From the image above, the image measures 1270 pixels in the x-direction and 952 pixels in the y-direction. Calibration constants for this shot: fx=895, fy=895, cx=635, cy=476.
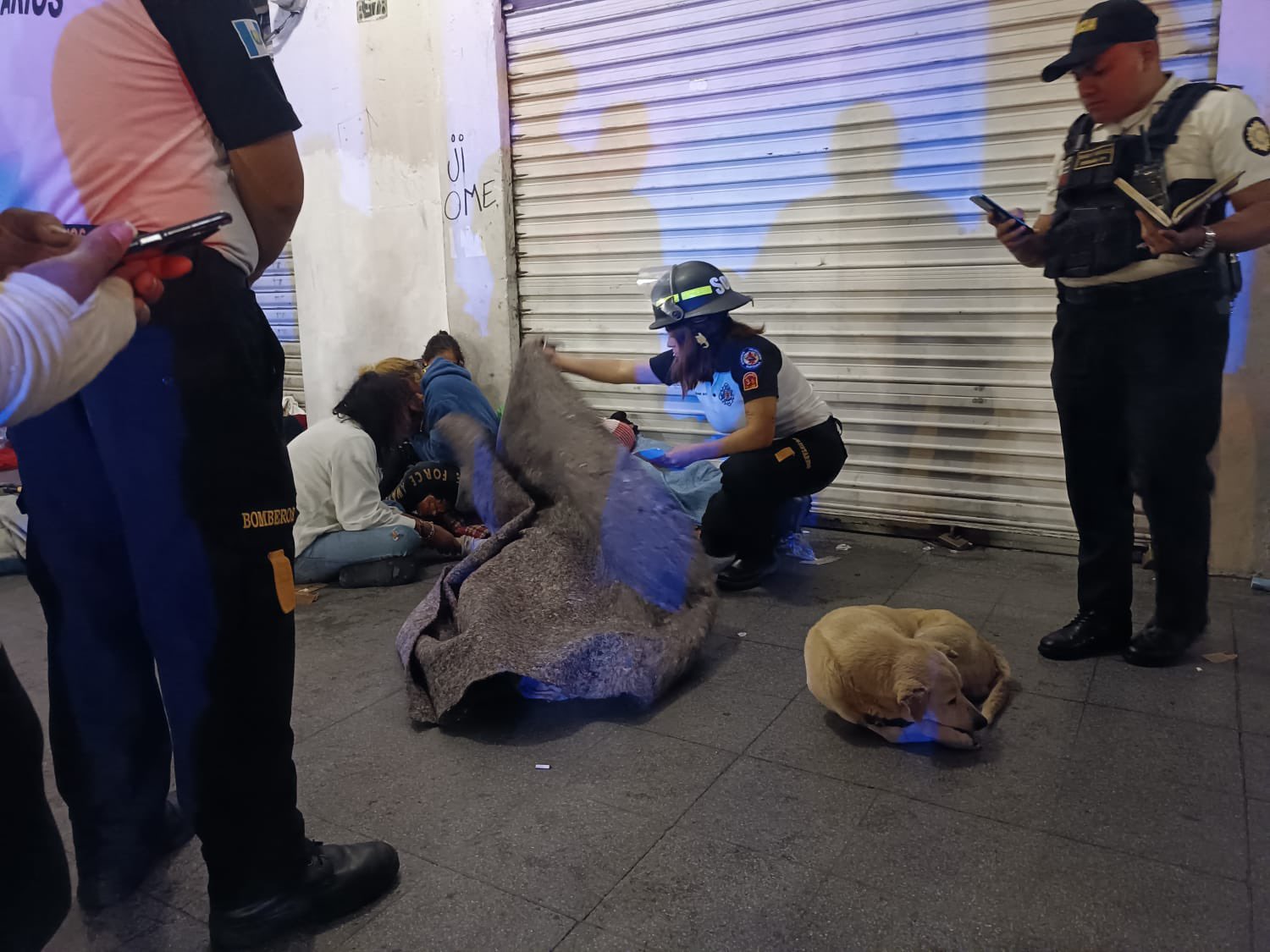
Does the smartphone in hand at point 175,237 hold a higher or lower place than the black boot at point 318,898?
higher

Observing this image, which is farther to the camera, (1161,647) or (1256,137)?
(1161,647)

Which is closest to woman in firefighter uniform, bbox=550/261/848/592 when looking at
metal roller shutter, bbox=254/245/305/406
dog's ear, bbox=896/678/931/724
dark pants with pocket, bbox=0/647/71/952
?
dog's ear, bbox=896/678/931/724

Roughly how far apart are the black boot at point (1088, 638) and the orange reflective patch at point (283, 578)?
8.49 feet

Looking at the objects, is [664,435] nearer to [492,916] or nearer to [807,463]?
[807,463]

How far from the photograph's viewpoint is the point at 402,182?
620cm

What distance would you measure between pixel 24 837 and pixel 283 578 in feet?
1.90

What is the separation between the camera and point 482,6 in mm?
5668

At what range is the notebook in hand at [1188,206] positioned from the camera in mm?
2686

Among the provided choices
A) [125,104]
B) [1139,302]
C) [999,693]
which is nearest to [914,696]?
[999,693]

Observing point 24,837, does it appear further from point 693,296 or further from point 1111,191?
point 1111,191

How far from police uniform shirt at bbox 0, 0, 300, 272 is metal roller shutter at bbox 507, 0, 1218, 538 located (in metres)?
3.68

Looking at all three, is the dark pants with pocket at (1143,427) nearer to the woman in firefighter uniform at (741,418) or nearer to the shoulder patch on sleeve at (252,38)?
the woman in firefighter uniform at (741,418)

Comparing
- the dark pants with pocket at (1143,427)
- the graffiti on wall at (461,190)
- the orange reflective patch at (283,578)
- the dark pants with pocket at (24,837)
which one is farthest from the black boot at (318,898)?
the graffiti on wall at (461,190)

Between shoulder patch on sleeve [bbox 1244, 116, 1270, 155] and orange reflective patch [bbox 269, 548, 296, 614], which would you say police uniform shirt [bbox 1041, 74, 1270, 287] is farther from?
orange reflective patch [bbox 269, 548, 296, 614]
